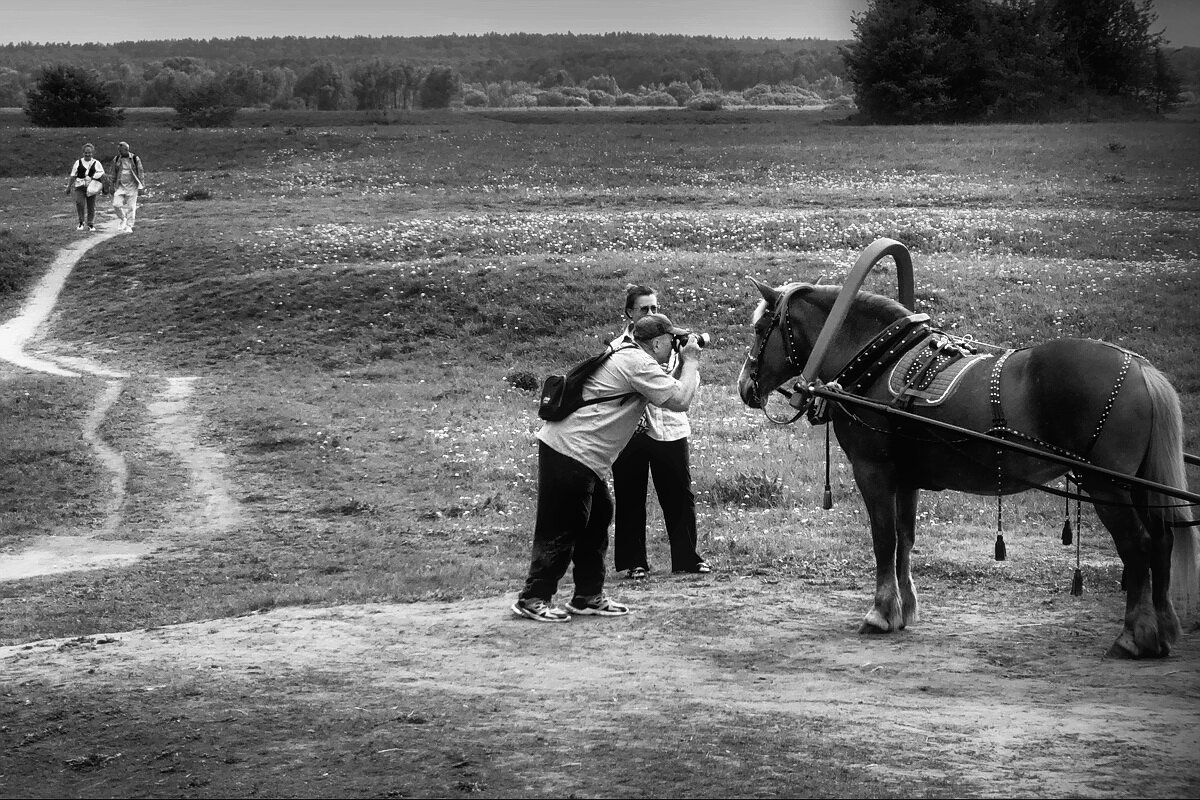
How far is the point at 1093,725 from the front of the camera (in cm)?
688

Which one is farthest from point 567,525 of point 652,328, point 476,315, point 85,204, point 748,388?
Answer: point 85,204

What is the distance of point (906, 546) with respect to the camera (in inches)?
378

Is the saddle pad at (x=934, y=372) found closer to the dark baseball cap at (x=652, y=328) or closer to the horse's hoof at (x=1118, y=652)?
the dark baseball cap at (x=652, y=328)

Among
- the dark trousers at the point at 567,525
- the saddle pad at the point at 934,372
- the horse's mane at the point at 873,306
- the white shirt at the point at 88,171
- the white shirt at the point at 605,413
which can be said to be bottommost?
the dark trousers at the point at 567,525

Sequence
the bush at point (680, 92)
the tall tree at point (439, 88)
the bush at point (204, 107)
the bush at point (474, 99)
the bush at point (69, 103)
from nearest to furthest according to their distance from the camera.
Answer: the bush at point (69, 103) < the bush at point (204, 107) < the bush at point (680, 92) < the tall tree at point (439, 88) < the bush at point (474, 99)

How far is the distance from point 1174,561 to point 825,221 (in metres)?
24.2

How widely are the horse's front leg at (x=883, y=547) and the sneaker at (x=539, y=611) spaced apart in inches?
85.8

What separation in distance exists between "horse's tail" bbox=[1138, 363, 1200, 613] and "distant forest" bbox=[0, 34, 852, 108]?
78782 millimetres

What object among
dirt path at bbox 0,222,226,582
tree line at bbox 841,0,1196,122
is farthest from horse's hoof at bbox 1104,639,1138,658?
tree line at bbox 841,0,1196,122

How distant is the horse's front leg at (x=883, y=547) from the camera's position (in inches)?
364

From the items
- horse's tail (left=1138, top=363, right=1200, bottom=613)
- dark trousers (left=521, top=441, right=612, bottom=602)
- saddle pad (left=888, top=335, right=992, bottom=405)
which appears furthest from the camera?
dark trousers (left=521, top=441, right=612, bottom=602)

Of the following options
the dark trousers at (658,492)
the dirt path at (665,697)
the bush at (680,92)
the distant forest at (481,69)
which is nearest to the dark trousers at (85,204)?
the dirt path at (665,697)

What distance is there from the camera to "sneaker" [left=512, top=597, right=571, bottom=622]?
32.1 feet

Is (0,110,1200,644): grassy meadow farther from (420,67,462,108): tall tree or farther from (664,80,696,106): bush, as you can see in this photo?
(420,67,462,108): tall tree
